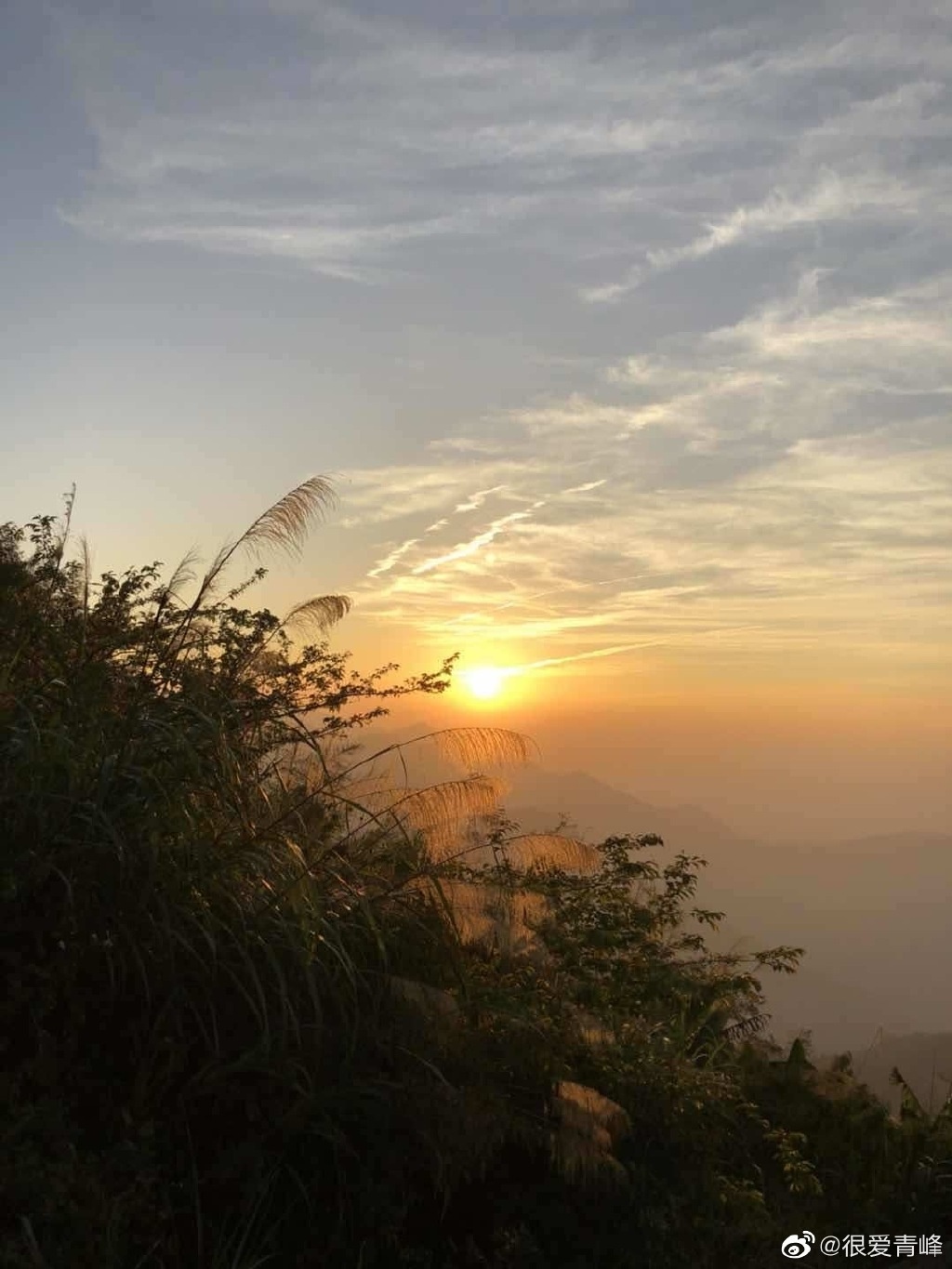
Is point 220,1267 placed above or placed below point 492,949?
below

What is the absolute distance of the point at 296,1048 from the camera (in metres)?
4.38

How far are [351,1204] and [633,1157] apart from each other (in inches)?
54.7

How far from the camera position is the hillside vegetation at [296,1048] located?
13.3 ft

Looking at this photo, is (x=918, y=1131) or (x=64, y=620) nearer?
(x=918, y=1131)

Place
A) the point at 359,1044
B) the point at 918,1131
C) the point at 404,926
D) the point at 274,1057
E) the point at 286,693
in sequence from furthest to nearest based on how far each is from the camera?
1. the point at 286,693
2. the point at 918,1131
3. the point at 404,926
4. the point at 359,1044
5. the point at 274,1057

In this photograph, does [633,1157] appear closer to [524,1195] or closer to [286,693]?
[524,1195]

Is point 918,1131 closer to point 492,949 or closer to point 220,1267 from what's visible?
point 492,949

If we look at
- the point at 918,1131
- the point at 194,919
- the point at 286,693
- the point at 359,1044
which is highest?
the point at 286,693

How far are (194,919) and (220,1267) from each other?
3.77 ft

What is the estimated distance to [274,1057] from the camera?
4.21m

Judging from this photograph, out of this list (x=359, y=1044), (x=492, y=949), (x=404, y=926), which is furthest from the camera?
(x=492, y=949)

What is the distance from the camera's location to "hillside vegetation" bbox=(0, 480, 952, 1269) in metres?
4.05

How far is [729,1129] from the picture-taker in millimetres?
5898

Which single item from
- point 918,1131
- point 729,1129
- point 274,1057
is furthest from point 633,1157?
point 918,1131
